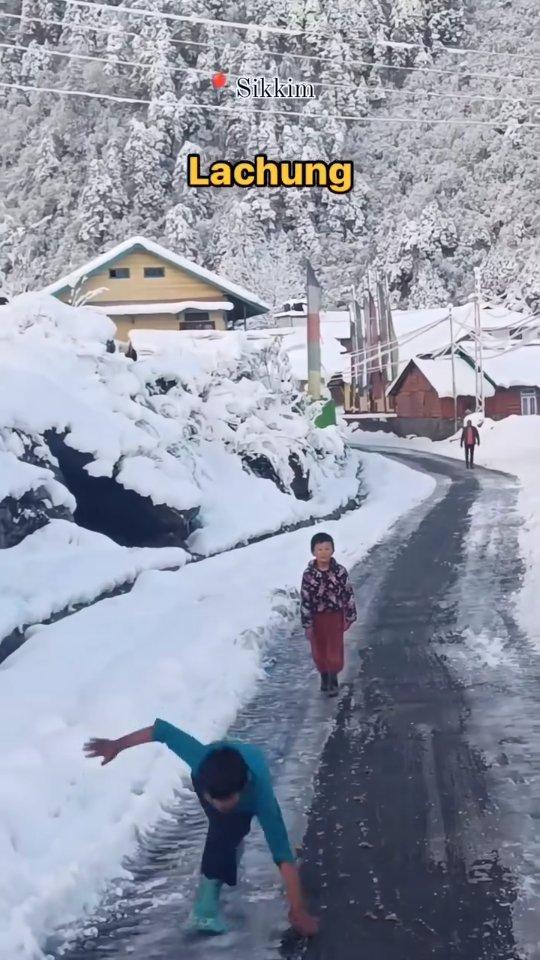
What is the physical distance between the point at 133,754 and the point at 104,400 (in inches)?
413

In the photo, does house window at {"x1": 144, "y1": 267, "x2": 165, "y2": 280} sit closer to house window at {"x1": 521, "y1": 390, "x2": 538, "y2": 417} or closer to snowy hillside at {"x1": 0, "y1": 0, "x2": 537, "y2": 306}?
house window at {"x1": 521, "y1": 390, "x2": 538, "y2": 417}

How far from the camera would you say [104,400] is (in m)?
17.2

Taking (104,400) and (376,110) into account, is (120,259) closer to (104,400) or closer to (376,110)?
(104,400)

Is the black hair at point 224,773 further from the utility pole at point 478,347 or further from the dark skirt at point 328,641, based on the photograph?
the utility pole at point 478,347

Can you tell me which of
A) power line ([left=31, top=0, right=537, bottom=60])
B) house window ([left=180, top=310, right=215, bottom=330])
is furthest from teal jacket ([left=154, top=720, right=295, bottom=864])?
house window ([left=180, top=310, right=215, bottom=330])

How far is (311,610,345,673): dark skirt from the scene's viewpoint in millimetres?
9203

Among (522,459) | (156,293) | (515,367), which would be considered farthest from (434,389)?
(156,293)

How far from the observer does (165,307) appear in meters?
42.5

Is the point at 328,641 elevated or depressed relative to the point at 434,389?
depressed

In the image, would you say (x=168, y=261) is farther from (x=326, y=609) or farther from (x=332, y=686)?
(x=332, y=686)

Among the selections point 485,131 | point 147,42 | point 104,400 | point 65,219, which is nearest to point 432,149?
point 485,131

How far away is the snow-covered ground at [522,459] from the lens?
43.4 feet

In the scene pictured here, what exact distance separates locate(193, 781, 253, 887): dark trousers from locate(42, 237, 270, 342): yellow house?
1507 inches

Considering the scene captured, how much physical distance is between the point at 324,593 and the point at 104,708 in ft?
7.47
